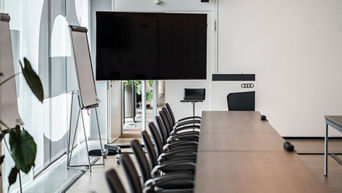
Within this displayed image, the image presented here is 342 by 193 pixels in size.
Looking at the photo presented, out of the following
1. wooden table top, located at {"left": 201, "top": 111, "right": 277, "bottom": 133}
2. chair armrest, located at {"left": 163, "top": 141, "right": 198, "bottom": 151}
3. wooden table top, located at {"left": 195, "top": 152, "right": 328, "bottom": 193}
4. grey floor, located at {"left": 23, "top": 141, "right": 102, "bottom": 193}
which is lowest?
grey floor, located at {"left": 23, "top": 141, "right": 102, "bottom": 193}

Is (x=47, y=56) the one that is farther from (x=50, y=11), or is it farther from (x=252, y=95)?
(x=252, y=95)

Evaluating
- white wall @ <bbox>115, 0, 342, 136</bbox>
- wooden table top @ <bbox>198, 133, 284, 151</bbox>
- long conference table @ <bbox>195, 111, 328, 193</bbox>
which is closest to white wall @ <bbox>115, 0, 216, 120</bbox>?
white wall @ <bbox>115, 0, 342, 136</bbox>

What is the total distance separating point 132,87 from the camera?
945 centimetres

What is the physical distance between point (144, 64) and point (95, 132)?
2.18 meters

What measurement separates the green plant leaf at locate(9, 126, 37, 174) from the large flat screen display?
13.4 feet

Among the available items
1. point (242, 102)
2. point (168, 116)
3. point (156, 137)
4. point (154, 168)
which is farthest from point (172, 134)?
point (242, 102)

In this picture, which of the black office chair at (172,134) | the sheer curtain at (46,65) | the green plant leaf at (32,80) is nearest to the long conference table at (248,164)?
the black office chair at (172,134)

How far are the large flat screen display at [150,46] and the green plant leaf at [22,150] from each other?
4.07 metres

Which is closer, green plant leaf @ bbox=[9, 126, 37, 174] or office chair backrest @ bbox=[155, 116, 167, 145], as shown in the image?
green plant leaf @ bbox=[9, 126, 37, 174]

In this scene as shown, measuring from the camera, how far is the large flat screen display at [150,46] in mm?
7598

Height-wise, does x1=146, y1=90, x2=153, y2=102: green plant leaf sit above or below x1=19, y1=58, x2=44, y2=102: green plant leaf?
below

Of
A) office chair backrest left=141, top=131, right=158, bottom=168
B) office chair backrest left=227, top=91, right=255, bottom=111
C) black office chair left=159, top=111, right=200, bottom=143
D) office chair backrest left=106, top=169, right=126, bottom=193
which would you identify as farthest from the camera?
office chair backrest left=227, top=91, right=255, bottom=111

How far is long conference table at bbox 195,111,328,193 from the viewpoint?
287 centimetres

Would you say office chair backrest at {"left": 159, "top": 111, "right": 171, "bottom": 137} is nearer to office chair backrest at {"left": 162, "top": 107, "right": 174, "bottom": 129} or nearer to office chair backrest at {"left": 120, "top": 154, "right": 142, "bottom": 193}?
→ office chair backrest at {"left": 162, "top": 107, "right": 174, "bottom": 129}
